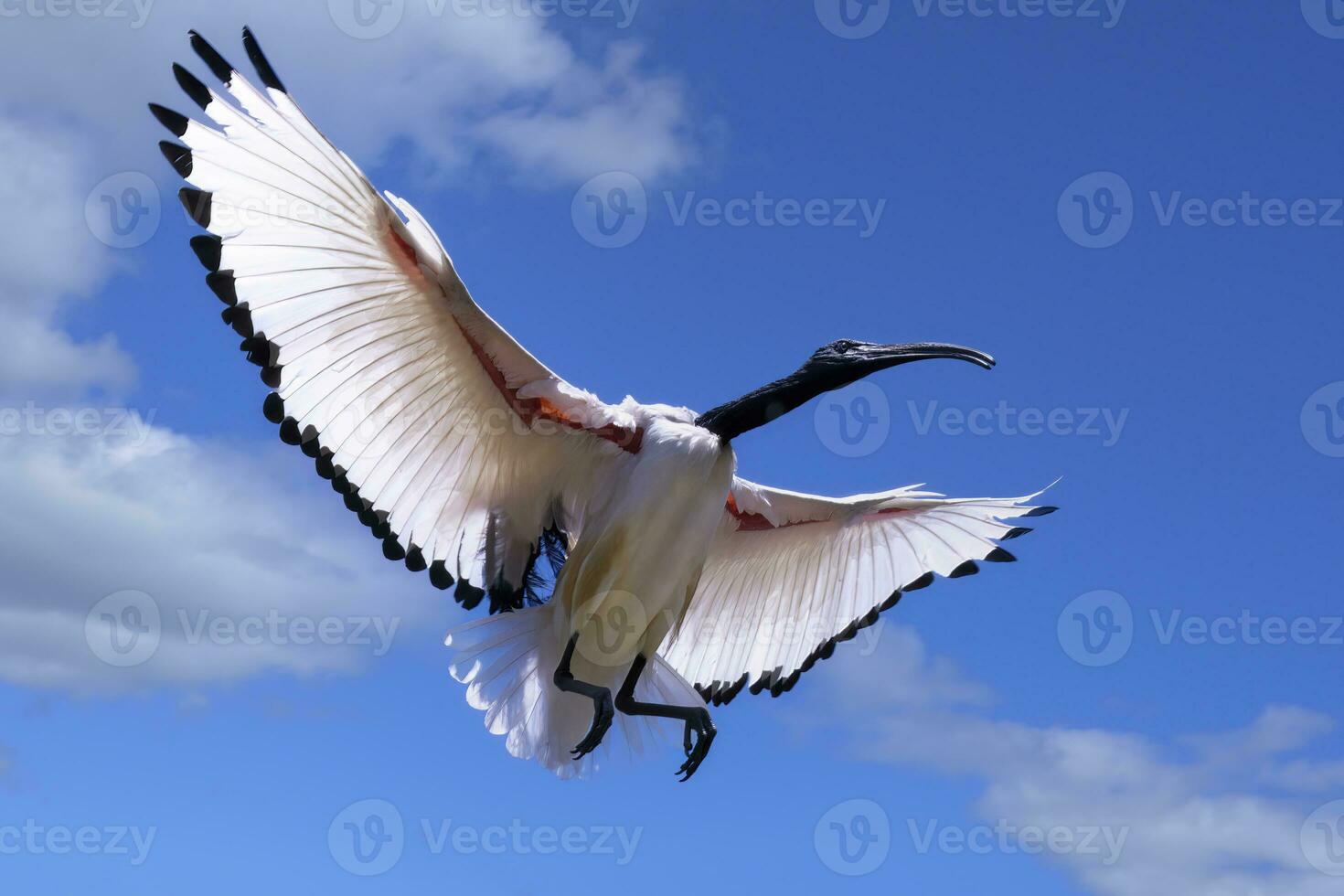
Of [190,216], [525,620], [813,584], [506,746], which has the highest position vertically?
[813,584]

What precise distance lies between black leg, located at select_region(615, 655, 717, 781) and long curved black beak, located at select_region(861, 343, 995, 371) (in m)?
2.29

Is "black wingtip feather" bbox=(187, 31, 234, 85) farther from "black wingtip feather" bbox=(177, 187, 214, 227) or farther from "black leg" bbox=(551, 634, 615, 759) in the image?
"black leg" bbox=(551, 634, 615, 759)

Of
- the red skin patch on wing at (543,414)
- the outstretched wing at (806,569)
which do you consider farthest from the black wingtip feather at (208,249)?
the outstretched wing at (806,569)

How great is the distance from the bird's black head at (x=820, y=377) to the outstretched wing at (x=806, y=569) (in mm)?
1145

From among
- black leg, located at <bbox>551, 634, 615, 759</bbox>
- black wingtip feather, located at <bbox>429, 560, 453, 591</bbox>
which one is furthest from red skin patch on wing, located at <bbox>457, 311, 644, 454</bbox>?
black leg, located at <bbox>551, 634, 615, 759</bbox>

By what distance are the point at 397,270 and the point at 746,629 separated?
379cm

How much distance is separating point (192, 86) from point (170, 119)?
20cm

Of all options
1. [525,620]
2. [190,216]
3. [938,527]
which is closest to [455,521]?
[525,620]

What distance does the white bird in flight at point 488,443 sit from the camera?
7824 millimetres

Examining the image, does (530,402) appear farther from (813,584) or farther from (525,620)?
(813,584)

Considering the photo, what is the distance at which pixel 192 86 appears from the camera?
24.8 ft

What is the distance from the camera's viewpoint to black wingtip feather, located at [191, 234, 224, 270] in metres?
7.70

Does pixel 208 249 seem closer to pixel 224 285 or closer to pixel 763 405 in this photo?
pixel 224 285

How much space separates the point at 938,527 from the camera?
10.4 metres
